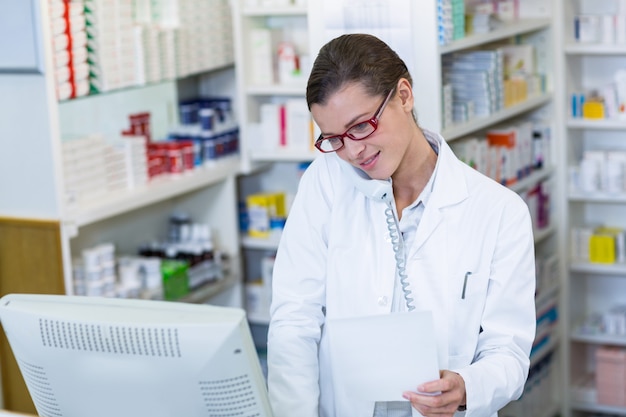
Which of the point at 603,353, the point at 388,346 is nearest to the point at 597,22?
the point at 603,353

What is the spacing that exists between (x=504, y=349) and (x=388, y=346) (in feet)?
1.32

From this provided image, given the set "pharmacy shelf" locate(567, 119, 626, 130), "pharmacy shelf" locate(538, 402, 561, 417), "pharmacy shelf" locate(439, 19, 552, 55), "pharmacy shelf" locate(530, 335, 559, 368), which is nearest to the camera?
"pharmacy shelf" locate(439, 19, 552, 55)

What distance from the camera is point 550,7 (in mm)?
4871

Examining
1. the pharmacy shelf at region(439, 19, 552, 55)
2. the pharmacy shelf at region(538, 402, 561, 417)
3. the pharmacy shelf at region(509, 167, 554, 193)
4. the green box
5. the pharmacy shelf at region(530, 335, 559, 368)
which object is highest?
the pharmacy shelf at region(439, 19, 552, 55)

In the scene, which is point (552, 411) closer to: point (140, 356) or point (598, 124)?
point (598, 124)

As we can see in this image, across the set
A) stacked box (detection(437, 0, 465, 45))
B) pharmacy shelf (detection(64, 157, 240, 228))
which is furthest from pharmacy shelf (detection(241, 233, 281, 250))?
stacked box (detection(437, 0, 465, 45))

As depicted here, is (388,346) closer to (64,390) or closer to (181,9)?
(64,390)

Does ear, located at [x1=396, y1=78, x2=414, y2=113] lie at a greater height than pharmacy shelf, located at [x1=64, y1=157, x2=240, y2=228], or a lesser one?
greater

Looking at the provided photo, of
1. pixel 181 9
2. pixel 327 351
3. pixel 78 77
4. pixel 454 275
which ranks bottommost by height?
pixel 327 351

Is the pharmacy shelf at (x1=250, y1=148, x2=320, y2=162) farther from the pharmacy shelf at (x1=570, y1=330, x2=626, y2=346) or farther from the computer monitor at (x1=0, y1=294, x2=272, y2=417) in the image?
the computer monitor at (x1=0, y1=294, x2=272, y2=417)

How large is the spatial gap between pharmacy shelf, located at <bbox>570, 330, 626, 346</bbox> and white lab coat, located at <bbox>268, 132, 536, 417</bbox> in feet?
9.58

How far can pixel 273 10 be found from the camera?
4.45 metres

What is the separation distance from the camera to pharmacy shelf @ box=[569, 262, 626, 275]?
488cm

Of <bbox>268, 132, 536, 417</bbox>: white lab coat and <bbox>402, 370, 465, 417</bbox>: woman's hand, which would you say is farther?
<bbox>268, 132, 536, 417</bbox>: white lab coat
